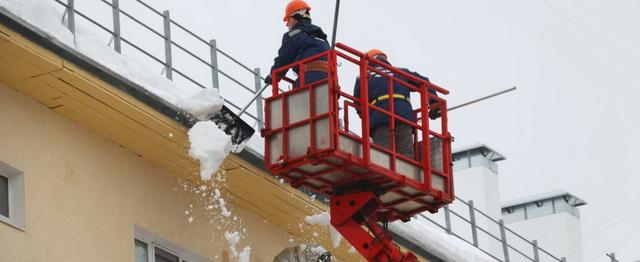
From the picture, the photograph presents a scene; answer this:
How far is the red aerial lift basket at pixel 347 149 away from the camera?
50.1 ft

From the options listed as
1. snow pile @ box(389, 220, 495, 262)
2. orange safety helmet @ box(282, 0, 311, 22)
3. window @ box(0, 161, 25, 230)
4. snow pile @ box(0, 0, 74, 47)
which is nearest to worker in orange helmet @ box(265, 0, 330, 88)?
orange safety helmet @ box(282, 0, 311, 22)

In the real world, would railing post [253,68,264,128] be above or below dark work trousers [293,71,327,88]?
above

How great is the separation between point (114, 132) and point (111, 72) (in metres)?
0.84

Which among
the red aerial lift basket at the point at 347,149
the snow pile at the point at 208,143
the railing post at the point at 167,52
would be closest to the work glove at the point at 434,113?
the red aerial lift basket at the point at 347,149

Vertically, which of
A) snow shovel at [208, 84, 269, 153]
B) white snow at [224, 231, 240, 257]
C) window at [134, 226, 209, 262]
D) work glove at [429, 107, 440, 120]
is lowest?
window at [134, 226, 209, 262]

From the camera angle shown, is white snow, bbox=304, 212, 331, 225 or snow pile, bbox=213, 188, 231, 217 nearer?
snow pile, bbox=213, 188, 231, 217

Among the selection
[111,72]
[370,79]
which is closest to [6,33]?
[111,72]

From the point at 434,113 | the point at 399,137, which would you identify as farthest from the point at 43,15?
the point at 434,113

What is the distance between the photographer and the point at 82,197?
15.7 meters

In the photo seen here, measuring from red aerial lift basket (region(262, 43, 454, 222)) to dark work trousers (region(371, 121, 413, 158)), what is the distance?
11 cm

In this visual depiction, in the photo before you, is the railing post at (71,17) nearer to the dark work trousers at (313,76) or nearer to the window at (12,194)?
the window at (12,194)

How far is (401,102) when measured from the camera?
1650 centimetres

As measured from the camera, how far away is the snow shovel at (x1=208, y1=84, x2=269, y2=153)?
16562 mm

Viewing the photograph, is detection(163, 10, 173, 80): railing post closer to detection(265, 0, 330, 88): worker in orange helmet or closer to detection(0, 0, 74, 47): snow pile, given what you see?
detection(265, 0, 330, 88): worker in orange helmet
